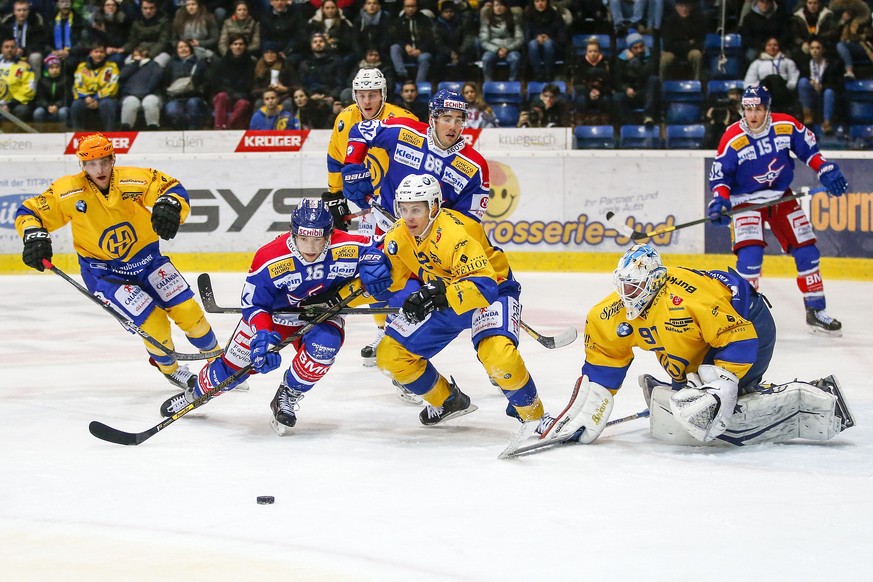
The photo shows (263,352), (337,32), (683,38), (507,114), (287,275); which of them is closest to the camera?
(263,352)

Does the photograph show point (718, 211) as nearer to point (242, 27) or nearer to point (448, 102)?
point (448, 102)

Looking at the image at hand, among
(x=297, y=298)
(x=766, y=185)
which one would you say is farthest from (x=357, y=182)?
(x=766, y=185)

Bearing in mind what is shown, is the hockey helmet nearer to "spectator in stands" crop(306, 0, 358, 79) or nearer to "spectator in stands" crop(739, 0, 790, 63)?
"spectator in stands" crop(306, 0, 358, 79)

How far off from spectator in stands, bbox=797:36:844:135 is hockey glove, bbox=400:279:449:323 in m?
5.88

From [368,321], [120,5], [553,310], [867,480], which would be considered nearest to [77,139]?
[120,5]

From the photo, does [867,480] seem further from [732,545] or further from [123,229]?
[123,229]

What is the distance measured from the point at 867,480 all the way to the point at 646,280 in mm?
1004

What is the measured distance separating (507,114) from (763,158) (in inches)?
127

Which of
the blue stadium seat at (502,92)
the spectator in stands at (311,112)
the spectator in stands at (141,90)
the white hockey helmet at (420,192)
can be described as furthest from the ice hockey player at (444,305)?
the spectator in stands at (141,90)

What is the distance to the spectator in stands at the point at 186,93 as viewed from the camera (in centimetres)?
975

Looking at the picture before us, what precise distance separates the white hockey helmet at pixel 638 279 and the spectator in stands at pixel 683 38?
5.86m

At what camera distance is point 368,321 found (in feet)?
24.8

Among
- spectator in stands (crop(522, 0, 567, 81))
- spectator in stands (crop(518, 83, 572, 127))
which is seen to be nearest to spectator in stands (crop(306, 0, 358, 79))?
spectator in stands (crop(522, 0, 567, 81))

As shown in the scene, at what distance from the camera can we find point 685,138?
9273mm
